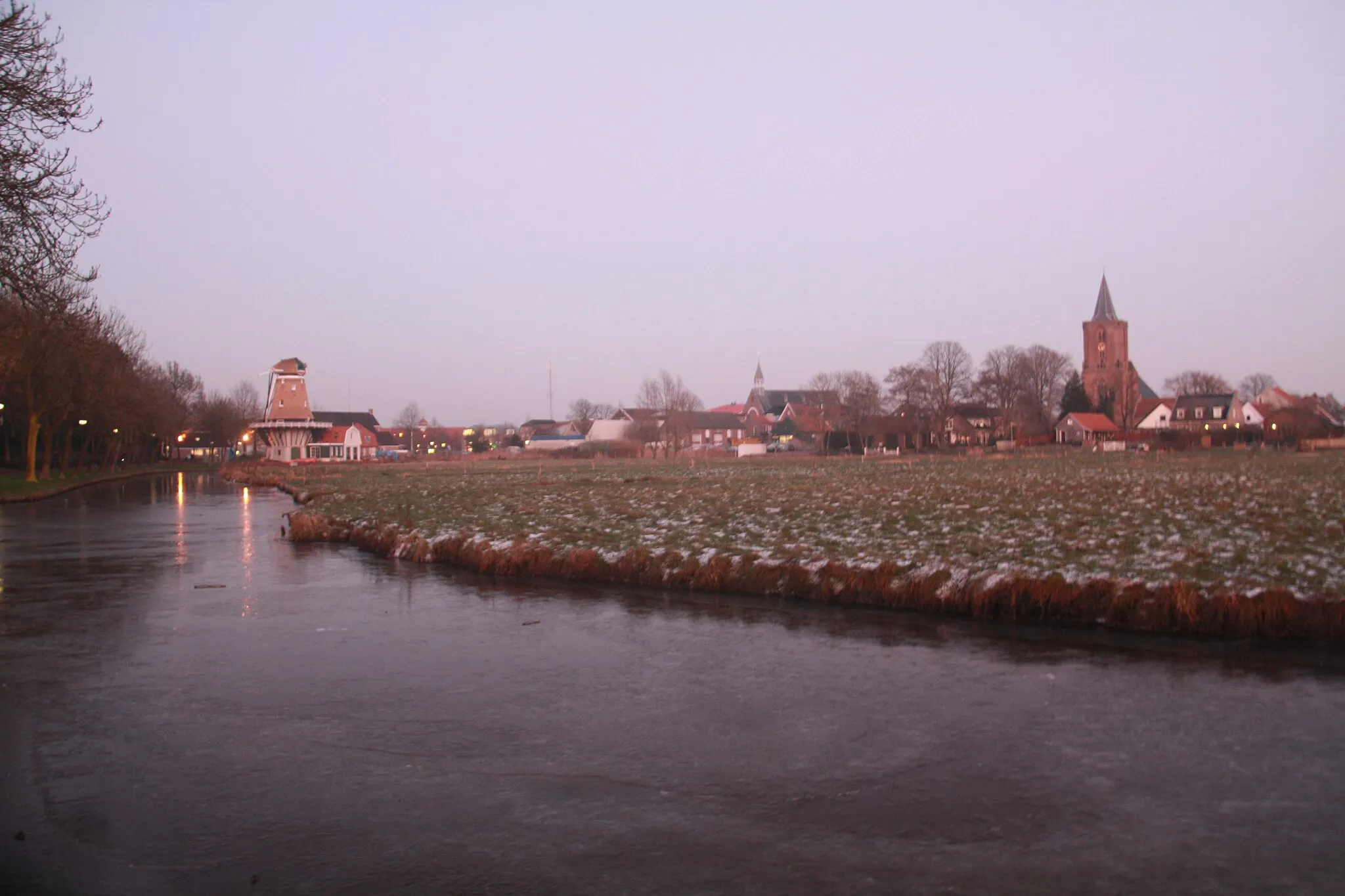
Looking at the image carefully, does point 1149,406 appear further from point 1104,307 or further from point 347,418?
point 347,418

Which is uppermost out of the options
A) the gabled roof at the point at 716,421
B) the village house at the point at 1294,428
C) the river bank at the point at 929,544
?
the gabled roof at the point at 716,421

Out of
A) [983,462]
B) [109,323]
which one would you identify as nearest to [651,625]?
[983,462]

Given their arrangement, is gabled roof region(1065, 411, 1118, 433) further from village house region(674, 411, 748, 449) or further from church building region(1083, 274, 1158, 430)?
village house region(674, 411, 748, 449)

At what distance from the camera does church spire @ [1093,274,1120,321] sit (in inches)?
5502

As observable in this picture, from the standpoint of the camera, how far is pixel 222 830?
259 inches

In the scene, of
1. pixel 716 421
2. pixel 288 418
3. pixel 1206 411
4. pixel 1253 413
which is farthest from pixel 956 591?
pixel 716 421

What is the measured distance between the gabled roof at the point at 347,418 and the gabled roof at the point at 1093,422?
98.0m

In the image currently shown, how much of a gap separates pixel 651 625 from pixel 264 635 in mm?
5239

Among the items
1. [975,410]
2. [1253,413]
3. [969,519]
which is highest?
[975,410]

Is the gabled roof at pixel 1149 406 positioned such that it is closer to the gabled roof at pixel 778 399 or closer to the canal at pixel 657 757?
the gabled roof at pixel 778 399

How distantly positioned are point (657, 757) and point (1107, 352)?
476 ft

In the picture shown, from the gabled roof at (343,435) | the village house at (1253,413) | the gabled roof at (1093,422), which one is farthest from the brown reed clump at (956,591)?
the village house at (1253,413)

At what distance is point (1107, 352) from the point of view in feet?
455

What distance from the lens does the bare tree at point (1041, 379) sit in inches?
4313
